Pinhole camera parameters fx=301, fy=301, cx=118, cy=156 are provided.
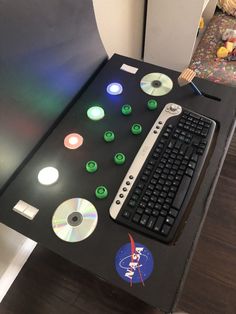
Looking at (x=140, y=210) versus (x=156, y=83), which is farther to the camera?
(x=156, y=83)

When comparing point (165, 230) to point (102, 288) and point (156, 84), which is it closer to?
point (156, 84)

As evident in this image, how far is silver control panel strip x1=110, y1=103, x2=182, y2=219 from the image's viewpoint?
679 mm

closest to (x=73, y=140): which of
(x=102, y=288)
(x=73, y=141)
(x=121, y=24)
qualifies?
(x=73, y=141)

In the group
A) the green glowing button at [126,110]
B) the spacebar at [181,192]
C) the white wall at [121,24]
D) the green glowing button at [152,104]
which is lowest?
the spacebar at [181,192]

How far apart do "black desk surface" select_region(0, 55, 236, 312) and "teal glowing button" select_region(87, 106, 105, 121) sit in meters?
0.01

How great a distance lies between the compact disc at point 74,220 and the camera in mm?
646

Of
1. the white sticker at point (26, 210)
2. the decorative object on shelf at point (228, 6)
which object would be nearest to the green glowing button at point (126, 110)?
the white sticker at point (26, 210)

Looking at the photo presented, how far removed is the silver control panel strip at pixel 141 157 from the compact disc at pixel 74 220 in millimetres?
51

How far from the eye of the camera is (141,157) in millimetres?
746

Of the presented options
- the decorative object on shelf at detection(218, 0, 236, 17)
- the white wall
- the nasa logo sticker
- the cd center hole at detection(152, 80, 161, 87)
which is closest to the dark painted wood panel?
the nasa logo sticker

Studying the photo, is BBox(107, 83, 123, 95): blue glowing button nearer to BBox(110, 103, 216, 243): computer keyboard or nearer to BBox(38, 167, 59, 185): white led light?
BBox(110, 103, 216, 243): computer keyboard

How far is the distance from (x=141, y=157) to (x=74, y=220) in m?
0.22

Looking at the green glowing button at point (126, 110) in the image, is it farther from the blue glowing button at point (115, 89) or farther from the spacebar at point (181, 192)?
the spacebar at point (181, 192)

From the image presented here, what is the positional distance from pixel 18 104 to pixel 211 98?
0.52 metres
